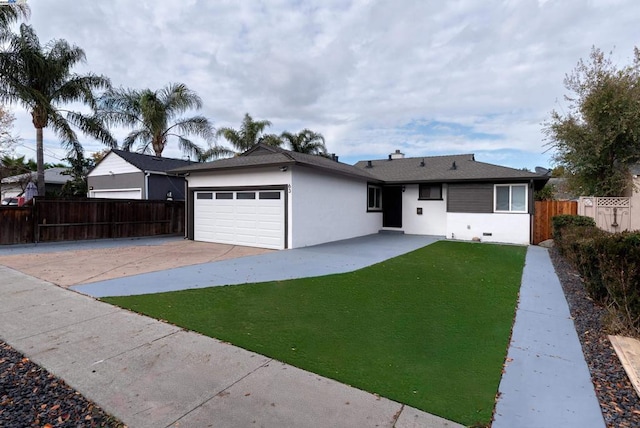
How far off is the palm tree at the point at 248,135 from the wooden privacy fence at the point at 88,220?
372 inches

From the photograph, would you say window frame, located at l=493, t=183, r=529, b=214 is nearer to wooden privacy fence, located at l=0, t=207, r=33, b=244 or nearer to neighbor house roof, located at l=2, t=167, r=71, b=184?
wooden privacy fence, located at l=0, t=207, r=33, b=244

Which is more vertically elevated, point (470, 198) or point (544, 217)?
point (470, 198)

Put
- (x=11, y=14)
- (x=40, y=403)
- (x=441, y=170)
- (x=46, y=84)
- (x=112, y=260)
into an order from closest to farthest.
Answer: (x=40, y=403) → (x=112, y=260) → (x=11, y=14) → (x=46, y=84) → (x=441, y=170)

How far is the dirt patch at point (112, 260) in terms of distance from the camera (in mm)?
7172

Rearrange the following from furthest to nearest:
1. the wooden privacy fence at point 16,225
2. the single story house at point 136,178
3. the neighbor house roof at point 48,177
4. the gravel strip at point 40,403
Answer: the neighbor house roof at point 48,177, the single story house at point 136,178, the wooden privacy fence at point 16,225, the gravel strip at point 40,403

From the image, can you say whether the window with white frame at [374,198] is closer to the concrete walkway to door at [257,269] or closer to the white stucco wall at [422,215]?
the white stucco wall at [422,215]

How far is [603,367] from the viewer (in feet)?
11.0

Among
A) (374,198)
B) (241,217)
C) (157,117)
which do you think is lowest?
(241,217)

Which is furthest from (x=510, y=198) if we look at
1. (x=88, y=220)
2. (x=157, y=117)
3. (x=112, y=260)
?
(x=157, y=117)

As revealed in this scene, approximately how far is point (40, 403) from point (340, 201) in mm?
11915

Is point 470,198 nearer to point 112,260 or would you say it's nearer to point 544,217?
point 544,217

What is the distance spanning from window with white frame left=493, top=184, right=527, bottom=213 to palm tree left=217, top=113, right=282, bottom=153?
15.8m

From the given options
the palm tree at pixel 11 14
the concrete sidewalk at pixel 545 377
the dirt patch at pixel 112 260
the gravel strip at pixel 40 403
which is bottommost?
the concrete sidewalk at pixel 545 377

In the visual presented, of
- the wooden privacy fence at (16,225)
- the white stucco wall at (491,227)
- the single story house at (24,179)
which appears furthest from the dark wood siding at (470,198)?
the single story house at (24,179)
